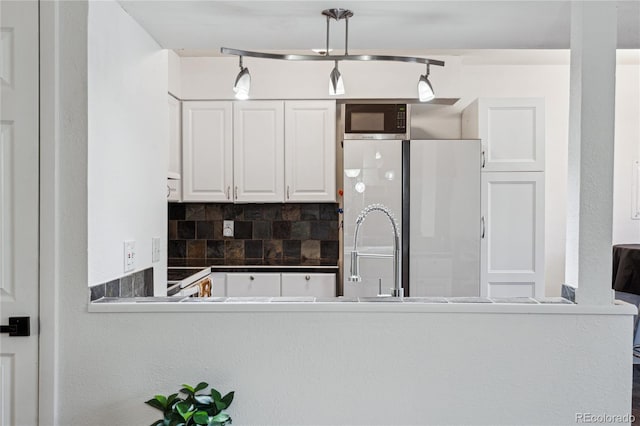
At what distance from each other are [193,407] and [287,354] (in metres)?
0.34

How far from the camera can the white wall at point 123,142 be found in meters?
1.74

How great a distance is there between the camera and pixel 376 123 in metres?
3.65

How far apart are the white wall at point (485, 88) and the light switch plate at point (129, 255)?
86.5 inches

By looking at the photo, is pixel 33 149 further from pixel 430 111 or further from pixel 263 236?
pixel 430 111

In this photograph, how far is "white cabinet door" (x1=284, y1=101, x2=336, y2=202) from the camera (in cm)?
395

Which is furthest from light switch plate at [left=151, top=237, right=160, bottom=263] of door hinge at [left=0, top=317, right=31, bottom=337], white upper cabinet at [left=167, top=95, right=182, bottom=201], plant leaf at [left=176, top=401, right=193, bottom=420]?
white upper cabinet at [left=167, top=95, right=182, bottom=201]

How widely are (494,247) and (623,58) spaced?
1.89 m

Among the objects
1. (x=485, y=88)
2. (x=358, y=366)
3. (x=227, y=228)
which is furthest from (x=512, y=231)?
(x=358, y=366)

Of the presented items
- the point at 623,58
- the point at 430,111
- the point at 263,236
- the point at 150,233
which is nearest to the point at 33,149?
the point at 150,233

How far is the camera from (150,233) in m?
2.27

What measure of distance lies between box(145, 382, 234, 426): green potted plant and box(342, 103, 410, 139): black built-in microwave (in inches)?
95.0

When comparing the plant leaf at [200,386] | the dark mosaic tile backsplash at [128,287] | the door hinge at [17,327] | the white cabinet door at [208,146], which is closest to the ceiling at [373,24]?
the dark mosaic tile backsplash at [128,287]

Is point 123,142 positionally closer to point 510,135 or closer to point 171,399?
point 171,399

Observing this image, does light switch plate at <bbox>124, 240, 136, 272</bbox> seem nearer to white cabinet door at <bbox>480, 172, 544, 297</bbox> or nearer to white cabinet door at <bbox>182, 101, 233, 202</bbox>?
white cabinet door at <bbox>182, 101, 233, 202</bbox>
